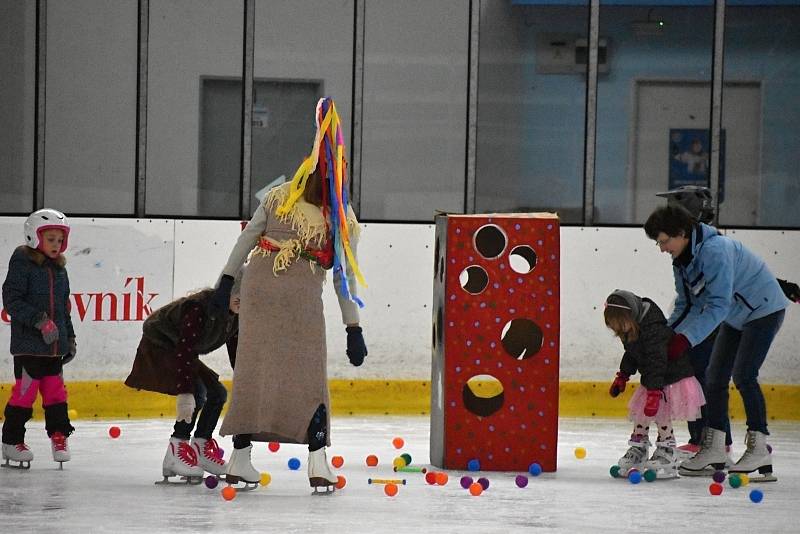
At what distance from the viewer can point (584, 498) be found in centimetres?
602

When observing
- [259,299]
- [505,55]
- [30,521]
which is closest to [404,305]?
[505,55]

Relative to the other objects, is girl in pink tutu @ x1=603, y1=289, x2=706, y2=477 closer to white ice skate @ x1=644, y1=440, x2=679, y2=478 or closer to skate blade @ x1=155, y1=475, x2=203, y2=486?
white ice skate @ x1=644, y1=440, x2=679, y2=478

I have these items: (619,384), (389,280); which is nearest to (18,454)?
(619,384)

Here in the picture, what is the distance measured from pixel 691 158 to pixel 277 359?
18.8 ft

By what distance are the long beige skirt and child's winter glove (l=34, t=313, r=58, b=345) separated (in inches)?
50.9

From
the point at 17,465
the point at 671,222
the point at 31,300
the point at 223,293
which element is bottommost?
the point at 17,465

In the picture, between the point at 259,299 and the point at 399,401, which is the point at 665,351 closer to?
the point at 259,299

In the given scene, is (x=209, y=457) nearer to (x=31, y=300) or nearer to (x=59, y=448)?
(x=59, y=448)

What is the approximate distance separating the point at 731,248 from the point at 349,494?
2053 mm

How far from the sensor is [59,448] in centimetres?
672

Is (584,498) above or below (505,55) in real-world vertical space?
below

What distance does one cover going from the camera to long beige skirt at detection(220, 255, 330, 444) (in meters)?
5.71

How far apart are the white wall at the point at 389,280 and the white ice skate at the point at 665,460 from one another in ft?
9.98

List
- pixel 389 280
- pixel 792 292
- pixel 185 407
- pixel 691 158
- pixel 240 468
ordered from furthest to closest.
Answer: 1. pixel 691 158
2. pixel 389 280
3. pixel 792 292
4. pixel 185 407
5. pixel 240 468
